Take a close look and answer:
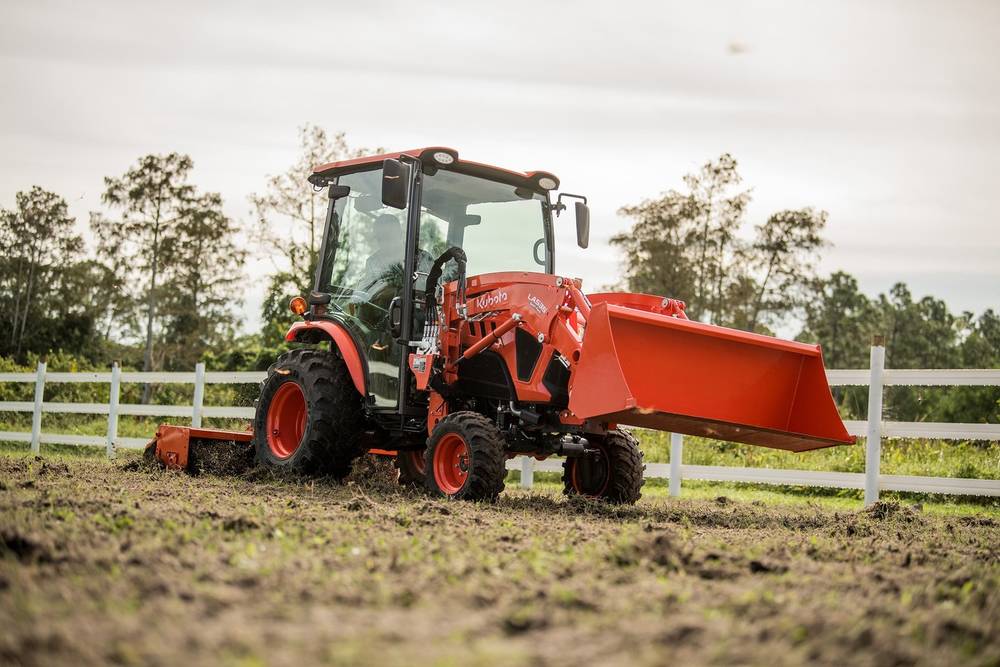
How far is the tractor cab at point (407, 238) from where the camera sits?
8305 millimetres

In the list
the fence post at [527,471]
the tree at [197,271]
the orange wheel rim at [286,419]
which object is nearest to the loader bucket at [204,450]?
the orange wheel rim at [286,419]

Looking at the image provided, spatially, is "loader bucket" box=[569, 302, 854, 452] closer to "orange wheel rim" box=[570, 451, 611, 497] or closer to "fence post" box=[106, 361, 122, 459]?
"orange wheel rim" box=[570, 451, 611, 497]

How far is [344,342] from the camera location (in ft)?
28.4

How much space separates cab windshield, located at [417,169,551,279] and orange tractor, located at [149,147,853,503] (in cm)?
1

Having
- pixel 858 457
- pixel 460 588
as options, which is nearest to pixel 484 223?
pixel 460 588

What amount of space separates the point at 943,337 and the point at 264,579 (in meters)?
46.8

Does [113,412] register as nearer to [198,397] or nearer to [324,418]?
[198,397]

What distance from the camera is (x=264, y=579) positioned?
376cm

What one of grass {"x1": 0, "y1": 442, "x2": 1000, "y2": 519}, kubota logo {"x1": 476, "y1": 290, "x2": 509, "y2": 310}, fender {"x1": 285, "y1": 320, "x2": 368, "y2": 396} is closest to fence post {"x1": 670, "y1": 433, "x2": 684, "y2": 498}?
grass {"x1": 0, "y1": 442, "x2": 1000, "y2": 519}

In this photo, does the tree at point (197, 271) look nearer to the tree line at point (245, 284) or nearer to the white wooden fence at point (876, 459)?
the tree line at point (245, 284)

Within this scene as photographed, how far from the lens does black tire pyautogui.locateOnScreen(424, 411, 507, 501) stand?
7125 millimetres

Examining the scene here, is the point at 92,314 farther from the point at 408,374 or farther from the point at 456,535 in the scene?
the point at 456,535

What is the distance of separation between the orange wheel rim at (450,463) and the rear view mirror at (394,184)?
1.72m

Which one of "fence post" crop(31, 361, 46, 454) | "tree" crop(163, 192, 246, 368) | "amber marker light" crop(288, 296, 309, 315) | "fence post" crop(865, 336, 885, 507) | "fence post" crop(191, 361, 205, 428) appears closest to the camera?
"amber marker light" crop(288, 296, 309, 315)
